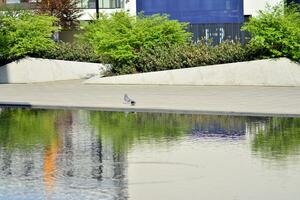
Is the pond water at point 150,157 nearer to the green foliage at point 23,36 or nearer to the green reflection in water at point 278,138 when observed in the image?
the green reflection in water at point 278,138

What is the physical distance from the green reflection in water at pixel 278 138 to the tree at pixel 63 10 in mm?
37267

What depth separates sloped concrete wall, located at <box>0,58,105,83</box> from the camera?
37469 millimetres

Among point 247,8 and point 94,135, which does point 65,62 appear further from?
point 94,135

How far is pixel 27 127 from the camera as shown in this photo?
1955cm

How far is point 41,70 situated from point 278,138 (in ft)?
74.0

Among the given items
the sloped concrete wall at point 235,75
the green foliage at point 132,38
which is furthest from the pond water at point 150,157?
the green foliage at point 132,38

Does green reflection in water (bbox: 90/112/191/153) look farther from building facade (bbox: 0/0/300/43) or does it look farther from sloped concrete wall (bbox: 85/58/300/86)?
building facade (bbox: 0/0/300/43)

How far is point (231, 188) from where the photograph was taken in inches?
440

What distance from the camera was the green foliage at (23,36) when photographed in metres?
37.4

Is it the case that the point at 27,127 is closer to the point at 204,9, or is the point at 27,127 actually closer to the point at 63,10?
the point at 204,9

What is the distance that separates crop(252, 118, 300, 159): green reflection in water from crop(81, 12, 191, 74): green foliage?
1497cm

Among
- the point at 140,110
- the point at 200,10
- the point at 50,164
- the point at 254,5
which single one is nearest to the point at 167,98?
the point at 140,110

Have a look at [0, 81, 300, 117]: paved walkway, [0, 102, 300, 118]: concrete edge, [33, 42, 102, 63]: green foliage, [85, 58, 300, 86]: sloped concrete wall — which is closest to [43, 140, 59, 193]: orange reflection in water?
[0, 102, 300, 118]: concrete edge

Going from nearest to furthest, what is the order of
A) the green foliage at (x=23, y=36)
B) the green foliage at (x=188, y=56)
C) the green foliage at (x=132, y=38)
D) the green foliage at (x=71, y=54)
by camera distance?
the green foliage at (x=188, y=56), the green foliage at (x=132, y=38), the green foliage at (x=23, y=36), the green foliage at (x=71, y=54)
